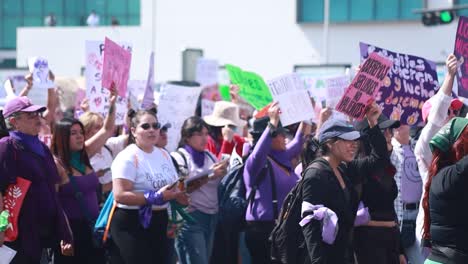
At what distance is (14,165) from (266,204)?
2.71 metres

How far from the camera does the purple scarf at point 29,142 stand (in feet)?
26.1

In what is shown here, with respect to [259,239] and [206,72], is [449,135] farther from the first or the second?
[206,72]

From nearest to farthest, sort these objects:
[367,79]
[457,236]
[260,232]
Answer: [457,236] → [367,79] → [260,232]

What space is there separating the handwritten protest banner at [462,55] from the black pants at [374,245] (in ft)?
4.54

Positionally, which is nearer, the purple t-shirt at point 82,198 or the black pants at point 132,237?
the black pants at point 132,237

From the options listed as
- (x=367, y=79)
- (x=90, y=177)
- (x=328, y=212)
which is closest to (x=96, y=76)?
(x=90, y=177)

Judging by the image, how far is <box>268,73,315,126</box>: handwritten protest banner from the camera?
33.8ft

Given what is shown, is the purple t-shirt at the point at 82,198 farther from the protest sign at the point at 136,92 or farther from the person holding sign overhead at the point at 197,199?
the protest sign at the point at 136,92

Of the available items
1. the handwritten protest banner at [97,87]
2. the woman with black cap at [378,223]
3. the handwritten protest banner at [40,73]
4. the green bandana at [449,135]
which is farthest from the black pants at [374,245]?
the handwritten protest banner at [97,87]

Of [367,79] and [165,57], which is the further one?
[165,57]

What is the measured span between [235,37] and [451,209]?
39.3 meters

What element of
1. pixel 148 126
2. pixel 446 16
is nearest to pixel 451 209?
pixel 148 126

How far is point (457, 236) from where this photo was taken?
6262 mm

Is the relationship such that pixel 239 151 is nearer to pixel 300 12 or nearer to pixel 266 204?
pixel 266 204
